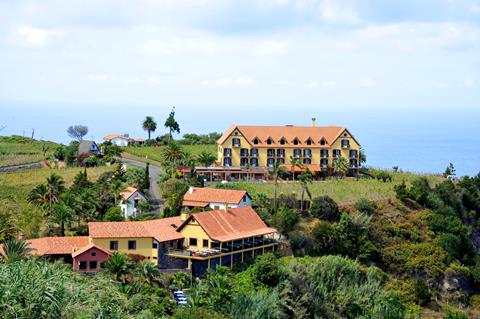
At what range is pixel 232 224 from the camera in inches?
2344

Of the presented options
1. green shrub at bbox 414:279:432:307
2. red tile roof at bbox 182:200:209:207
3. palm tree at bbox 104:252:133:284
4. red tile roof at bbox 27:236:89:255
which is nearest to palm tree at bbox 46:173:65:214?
red tile roof at bbox 27:236:89:255

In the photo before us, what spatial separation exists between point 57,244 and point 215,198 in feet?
60.4

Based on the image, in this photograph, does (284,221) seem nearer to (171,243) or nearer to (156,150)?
(171,243)

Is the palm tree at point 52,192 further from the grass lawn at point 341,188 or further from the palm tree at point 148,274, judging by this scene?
the grass lawn at point 341,188

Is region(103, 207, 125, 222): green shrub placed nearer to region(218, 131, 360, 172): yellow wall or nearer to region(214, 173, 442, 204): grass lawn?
region(214, 173, 442, 204): grass lawn

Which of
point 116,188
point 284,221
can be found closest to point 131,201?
point 116,188

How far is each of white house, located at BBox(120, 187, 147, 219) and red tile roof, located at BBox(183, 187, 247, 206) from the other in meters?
4.27

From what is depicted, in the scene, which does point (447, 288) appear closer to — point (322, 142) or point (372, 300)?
point (372, 300)

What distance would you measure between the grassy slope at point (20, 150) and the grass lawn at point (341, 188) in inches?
1340

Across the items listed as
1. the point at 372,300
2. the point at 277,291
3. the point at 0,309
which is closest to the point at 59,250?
the point at 277,291

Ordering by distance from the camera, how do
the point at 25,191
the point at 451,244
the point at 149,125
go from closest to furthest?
1. the point at 451,244
2. the point at 25,191
3. the point at 149,125

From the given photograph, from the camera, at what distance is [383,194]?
76.6 m

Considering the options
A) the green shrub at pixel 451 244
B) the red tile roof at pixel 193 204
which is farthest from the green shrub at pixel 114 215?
the green shrub at pixel 451 244

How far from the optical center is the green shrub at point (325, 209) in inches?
2677
